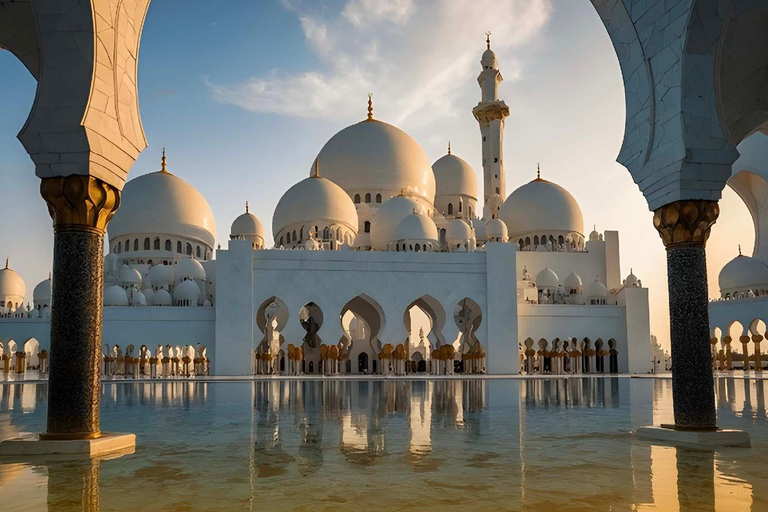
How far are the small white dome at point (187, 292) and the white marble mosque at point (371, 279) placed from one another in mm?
59

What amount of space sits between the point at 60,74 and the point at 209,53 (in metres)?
4.60

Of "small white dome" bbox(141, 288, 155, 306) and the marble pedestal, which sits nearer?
the marble pedestal

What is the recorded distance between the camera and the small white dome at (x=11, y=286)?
33500 millimetres

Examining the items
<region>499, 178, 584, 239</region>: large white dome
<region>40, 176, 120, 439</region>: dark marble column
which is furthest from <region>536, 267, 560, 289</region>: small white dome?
<region>40, 176, 120, 439</region>: dark marble column

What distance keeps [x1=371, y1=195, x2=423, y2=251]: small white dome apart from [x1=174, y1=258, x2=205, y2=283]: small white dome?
255 inches

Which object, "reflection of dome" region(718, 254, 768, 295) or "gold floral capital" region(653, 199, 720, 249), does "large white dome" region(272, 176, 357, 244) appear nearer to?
"reflection of dome" region(718, 254, 768, 295)

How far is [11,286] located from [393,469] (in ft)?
112

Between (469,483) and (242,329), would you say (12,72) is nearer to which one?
(469,483)

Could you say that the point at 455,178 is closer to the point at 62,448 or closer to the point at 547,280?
the point at 547,280

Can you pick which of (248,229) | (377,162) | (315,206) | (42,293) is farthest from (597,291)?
(42,293)

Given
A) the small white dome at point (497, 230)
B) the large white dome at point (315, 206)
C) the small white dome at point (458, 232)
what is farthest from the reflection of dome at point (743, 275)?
the large white dome at point (315, 206)

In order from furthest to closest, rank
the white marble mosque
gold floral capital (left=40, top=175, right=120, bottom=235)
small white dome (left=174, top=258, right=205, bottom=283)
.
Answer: small white dome (left=174, top=258, right=205, bottom=283) < the white marble mosque < gold floral capital (left=40, top=175, right=120, bottom=235)

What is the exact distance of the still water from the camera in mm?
3111

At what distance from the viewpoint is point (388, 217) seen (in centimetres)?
2791
